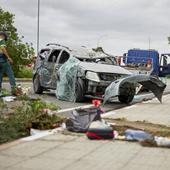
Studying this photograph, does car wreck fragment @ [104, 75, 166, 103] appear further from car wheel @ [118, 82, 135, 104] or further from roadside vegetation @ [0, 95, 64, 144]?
roadside vegetation @ [0, 95, 64, 144]

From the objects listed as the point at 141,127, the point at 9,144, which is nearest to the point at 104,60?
the point at 141,127

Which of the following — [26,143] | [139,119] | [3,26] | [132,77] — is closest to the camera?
[26,143]

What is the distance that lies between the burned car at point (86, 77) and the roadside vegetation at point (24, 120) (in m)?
4.72

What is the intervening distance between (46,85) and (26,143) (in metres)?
9.81

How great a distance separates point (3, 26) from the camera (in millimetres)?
33812

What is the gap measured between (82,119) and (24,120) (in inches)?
40.6

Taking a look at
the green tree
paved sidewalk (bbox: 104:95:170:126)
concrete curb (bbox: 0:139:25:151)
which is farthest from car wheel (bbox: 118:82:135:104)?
the green tree

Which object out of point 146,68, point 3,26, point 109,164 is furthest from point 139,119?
point 3,26

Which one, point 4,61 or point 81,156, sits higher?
point 4,61

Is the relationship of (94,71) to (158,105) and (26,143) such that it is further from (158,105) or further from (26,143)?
(26,143)

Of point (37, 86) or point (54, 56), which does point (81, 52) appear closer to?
point (54, 56)

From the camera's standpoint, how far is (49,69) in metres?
18.4

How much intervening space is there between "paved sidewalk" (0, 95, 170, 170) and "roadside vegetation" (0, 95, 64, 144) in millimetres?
502

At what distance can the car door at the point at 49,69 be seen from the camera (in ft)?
59.7
